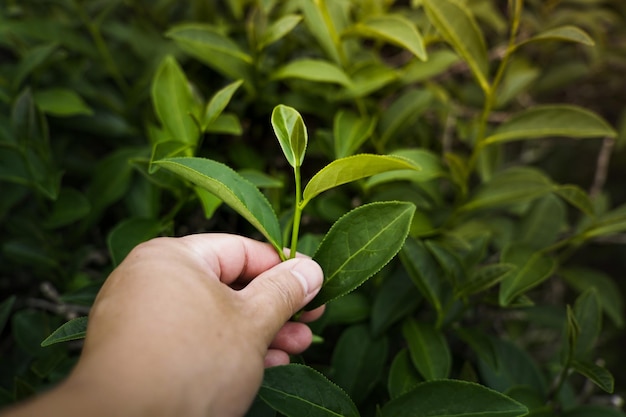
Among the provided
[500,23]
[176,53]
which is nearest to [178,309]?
[176,53]

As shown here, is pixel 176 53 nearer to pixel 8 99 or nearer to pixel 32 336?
pixel 8 99

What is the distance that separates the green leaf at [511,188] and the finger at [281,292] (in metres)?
0.44

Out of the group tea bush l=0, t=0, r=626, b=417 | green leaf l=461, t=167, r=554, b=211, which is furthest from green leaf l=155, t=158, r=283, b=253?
green leaf l=461, t=167, r=554, b=211

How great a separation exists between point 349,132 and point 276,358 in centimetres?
Result: 41

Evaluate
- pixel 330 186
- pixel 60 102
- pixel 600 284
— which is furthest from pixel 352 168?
pixel 600 284

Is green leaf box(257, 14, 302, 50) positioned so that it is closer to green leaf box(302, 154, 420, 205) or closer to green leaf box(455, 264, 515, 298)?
green leaf box(302, 154, 420, 205)

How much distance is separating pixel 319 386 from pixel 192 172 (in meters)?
0.30

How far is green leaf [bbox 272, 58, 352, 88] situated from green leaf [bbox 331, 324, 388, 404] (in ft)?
1.39

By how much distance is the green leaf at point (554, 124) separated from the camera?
92cm

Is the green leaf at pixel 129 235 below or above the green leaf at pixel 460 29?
below

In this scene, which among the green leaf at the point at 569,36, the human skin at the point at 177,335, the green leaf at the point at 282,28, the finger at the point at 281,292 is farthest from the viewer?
the green leaf at the point at 282,28

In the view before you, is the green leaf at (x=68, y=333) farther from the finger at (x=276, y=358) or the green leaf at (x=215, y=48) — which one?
the green leaf at (x=215, y=48)

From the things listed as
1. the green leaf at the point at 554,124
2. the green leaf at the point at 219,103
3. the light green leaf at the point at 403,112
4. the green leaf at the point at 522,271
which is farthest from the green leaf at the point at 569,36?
the green leaf at the point at 219,103

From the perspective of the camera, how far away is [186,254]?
2.09 feet
